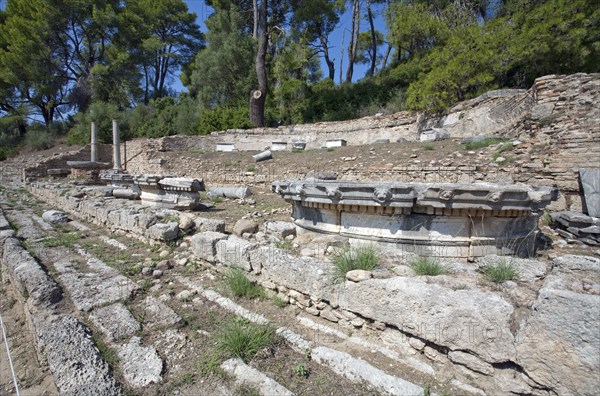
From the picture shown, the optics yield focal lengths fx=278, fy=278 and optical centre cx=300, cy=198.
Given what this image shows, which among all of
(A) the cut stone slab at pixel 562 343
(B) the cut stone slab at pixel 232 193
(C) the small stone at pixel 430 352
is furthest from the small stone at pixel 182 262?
(B) the cut stone slab at pixel 232 193

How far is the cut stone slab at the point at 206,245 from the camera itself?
11.2 feet

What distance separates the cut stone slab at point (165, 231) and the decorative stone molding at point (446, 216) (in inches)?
97.3

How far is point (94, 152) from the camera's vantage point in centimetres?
1691

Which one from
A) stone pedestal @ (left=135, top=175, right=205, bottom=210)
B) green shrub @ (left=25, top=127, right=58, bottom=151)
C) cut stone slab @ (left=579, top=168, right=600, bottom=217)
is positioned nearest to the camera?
cut stone slab @ (left=579, top=168, right=600, bottom=217)

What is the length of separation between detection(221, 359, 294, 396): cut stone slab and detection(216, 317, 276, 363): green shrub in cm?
7

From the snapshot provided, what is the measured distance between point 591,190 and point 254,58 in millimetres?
19979

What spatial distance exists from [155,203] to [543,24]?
47.9ft

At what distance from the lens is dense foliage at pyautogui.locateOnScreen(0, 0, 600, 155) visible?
11.3m

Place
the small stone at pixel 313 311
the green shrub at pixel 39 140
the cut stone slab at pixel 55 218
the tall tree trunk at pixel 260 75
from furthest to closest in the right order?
1. the green shrub at pixel 39 140
2. the tall tree trunk at pixel 260 75
3. the cut stone slab at pixel 55 218
4. the small stone at pixel 313 311

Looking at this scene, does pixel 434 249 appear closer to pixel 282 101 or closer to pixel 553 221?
pixel 553 221

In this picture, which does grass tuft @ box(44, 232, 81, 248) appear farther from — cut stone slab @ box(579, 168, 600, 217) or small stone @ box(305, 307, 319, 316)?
cut stone slab @ box(579, 168, 600, 217)

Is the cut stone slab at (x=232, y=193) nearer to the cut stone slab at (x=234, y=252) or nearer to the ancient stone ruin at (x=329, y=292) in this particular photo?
the ancient stone ruin at (x=329, y=292)

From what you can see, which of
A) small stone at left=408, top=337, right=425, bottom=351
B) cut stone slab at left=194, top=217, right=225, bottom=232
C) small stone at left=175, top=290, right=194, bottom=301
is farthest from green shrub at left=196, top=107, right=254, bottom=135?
small stone at left=408, top=337, right=425, bottom=351

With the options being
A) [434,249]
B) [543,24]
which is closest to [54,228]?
[434,249]
